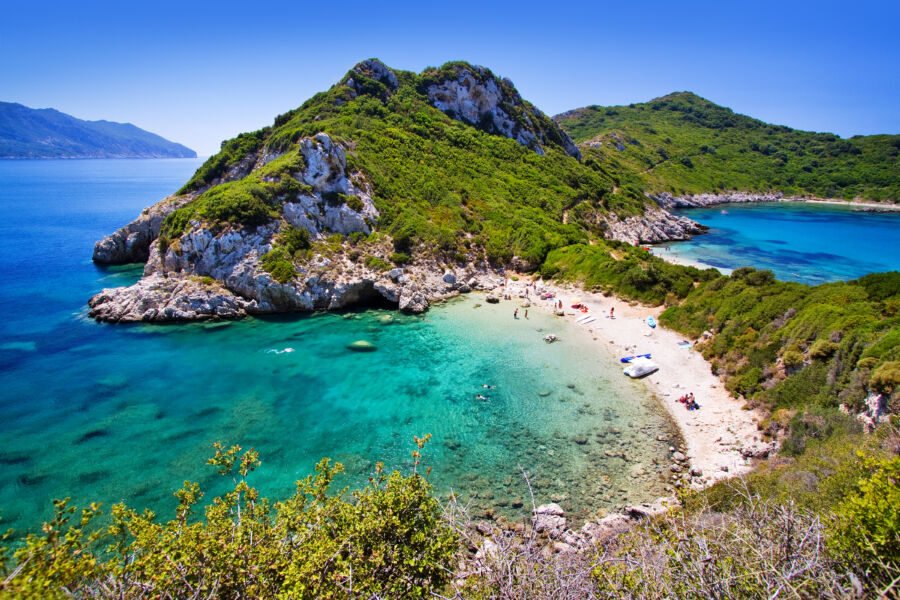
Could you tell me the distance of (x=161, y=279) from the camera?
36.7 metres

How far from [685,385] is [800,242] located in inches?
2842

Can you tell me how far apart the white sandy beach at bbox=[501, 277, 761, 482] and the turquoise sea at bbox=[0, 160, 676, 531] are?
140 cm

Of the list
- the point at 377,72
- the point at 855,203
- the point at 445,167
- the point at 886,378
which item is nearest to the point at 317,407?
the point at 886,378

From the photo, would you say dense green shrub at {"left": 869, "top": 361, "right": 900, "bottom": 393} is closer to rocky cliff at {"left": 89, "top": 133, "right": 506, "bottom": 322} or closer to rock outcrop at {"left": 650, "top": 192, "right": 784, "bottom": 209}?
rocky cliff at {"left": 89, "top": 133, "right": 506, "bottom": 322}

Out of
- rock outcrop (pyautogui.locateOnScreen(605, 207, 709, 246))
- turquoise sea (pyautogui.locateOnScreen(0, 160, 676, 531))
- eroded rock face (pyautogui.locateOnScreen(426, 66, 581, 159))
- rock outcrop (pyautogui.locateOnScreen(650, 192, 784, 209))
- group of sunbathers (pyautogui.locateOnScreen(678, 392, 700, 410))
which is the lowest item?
turquoise sea (pyautogui.locateOnScreen(0, 160, 676, 531))

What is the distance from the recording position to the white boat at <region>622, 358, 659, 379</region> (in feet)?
83.1

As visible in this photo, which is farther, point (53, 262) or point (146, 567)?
point (53, 262)

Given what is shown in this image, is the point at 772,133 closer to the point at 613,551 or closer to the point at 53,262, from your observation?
the point at 613,551

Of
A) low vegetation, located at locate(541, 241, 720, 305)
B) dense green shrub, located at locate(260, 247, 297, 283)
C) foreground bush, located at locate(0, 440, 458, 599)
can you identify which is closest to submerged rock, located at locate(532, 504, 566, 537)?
foreground bush, located at locate(0, 440, 458, 599)

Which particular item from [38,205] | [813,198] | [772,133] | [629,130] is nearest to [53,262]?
[38,205]

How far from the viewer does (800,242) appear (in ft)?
235

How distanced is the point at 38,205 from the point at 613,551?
140 m

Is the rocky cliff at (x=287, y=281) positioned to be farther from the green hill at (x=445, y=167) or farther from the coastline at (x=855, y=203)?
the coastline at (x=855, y=203)

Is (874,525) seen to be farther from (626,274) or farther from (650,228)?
(650,228)
